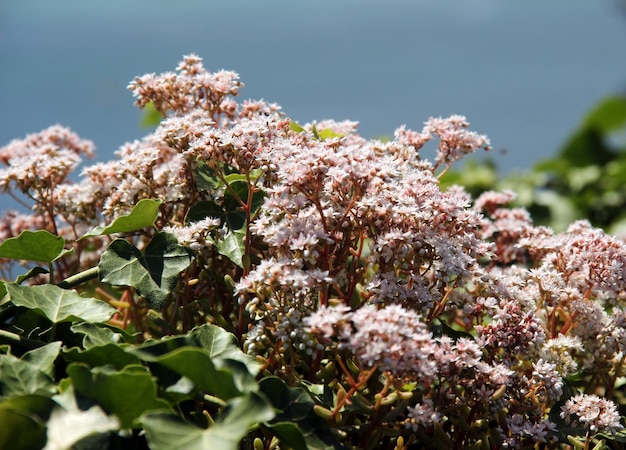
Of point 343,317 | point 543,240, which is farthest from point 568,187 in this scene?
point 343,317

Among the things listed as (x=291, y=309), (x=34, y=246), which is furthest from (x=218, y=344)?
(x=34, y=246)

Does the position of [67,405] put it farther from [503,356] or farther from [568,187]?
[568,187]

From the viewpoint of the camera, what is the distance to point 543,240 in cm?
149

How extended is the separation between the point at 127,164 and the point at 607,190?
362 centimetres

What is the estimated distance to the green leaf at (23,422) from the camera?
833 mm

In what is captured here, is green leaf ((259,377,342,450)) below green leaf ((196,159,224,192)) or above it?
below

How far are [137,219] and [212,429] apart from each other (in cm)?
52

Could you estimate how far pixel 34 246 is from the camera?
1.30 m

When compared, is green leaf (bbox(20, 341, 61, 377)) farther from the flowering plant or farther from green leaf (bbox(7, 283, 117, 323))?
green leaf (bbox(7, 283, 117, 323))

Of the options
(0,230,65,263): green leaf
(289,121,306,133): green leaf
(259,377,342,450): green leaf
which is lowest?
(259,377,342,450): green leaf

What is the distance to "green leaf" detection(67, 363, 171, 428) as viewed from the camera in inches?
34.4

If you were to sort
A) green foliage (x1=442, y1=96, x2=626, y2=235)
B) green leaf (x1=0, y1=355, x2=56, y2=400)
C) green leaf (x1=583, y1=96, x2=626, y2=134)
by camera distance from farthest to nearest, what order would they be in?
green leaf (x1=583, y1=96, x2=626, y2=134) → green foliage (x1=442, y1=96, x2=626, y2=235) → green leaf (x1=0, y1=355, x2=56, y2=400)

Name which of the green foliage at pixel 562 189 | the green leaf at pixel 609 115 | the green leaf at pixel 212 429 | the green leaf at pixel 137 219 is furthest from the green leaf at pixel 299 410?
A: the green leaf at pixel 609 115

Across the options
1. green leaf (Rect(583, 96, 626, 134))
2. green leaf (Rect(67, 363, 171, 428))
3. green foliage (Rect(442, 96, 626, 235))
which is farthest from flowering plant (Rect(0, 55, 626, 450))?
green leaf (Rect(583, 96, 626, 134))
